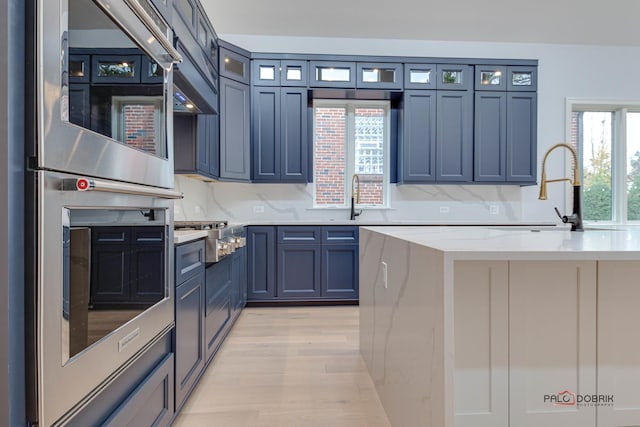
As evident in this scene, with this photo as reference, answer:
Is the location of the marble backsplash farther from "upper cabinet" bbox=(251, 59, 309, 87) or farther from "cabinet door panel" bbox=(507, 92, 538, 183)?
"upper cabinet" bbox=(251, 59, 309, 87)

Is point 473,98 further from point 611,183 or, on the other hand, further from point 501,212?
point 611,183

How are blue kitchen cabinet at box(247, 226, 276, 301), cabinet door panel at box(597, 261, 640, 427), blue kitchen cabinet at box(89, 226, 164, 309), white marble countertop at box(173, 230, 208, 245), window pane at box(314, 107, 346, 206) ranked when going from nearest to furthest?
blue kitchen cabinet at box(89, 226, 164, 309), cabinet door panel at box(597, 261, 640, 427), white marble countertop at box(173, 230, 208, 245), blue kitchen cabinet at box(247, 226, 276, 301), window pane at box(314, 107, 346, 206)

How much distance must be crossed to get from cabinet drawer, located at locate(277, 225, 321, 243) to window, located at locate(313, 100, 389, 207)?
2.39 ft

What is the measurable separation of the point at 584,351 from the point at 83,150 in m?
1.72

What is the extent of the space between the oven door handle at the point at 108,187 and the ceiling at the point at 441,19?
115 inches

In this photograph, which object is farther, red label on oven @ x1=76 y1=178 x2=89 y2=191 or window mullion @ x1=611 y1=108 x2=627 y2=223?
window mullion @ x1=611 y1=108 x2=627 y2=223

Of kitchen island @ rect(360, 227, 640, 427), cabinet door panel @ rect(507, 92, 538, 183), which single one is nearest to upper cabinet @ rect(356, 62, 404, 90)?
cabinet door panel @ rect(507, 92, 538, 183)

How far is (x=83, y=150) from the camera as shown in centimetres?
85

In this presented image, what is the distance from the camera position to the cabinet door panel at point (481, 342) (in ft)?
3.89

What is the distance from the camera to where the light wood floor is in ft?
5.40

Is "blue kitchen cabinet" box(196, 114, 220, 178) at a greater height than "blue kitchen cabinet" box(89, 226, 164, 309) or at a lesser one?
greater

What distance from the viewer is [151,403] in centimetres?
126

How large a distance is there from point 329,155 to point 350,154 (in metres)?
0.26

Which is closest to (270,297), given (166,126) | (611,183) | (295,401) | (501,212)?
(295,401)
